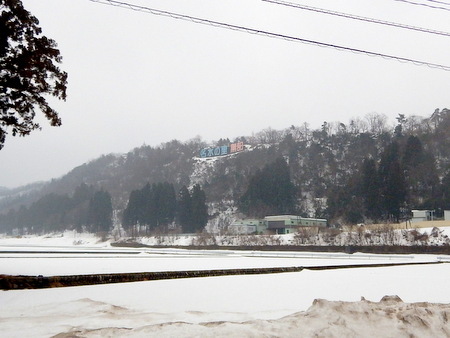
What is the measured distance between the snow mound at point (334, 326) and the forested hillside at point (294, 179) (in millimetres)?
54634

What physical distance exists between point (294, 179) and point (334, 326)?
302 ft

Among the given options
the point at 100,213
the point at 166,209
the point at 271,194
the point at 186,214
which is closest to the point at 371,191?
the point at 271,194

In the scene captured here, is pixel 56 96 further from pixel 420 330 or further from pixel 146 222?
pixel 146 222

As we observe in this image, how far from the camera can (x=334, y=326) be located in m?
5.30

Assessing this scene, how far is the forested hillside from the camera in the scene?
61688mm

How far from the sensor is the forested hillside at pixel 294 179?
6169cm

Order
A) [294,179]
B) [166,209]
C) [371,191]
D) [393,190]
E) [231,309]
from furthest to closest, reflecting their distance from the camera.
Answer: [294,179], [166,209], [371,191], [393,190], [231,309]

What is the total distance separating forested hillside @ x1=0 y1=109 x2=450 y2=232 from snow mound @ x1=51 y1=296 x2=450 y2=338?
179ft

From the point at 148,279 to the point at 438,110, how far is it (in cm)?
10183

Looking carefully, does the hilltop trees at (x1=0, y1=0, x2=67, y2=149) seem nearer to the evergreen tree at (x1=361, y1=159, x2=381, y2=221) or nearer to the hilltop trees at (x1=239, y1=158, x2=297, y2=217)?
the evergreen tree at (x1=361, y1=159, x2=381, y2=221)

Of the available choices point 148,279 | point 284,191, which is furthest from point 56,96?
point 284,191

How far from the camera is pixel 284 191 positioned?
267 ft

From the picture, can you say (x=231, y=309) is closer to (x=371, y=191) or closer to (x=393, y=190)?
(x=393, y=190)

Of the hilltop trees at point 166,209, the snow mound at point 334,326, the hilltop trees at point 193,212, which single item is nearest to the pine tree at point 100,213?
the hilltop trees at point 166,209
